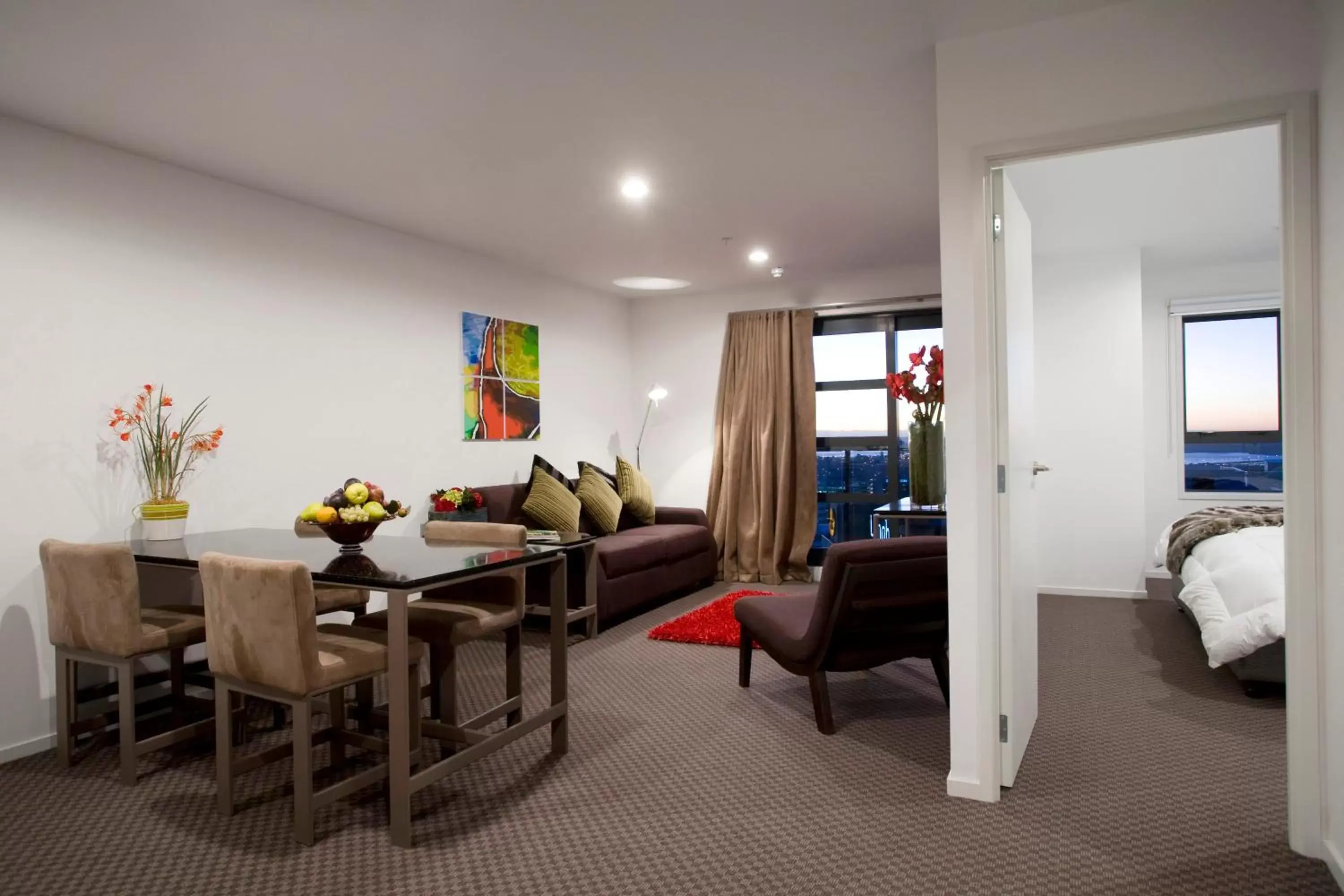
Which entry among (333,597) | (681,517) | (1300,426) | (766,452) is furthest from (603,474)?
(1300,426)

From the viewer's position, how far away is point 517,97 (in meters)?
2.92

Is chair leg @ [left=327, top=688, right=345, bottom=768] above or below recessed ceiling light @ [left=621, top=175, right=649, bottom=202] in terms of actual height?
below

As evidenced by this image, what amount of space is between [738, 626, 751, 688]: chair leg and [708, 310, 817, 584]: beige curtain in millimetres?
2588

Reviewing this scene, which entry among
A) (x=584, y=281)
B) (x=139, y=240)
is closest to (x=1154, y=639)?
(x=584, y=281)

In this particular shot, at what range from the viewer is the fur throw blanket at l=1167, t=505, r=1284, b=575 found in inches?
176

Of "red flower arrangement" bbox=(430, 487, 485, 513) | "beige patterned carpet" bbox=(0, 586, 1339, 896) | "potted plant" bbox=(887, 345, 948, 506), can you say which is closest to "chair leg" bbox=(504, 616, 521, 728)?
"beige patterned carpet" bbox=(0, 586, 1339, 896)

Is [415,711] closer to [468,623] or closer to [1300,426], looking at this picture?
[468,623]

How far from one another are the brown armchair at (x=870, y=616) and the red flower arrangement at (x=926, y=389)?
1085mm

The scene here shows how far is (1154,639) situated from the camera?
14.6ft

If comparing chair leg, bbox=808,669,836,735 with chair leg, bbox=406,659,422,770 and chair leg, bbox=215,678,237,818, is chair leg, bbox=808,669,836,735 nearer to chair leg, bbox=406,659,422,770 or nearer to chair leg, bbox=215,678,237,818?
chair leg, bbox=406,659,422,770

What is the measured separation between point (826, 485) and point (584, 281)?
2631mm

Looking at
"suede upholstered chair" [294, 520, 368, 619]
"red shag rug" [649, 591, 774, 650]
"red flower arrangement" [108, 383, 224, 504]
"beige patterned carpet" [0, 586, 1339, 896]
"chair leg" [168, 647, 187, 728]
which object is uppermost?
"red flower arrangement" [108, 383, 224, 504]

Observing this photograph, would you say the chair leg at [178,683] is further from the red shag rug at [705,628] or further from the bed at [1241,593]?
the bed at [1241,593]

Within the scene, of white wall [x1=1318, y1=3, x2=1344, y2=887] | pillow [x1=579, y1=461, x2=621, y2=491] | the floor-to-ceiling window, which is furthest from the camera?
the floor-to-ceiling window
